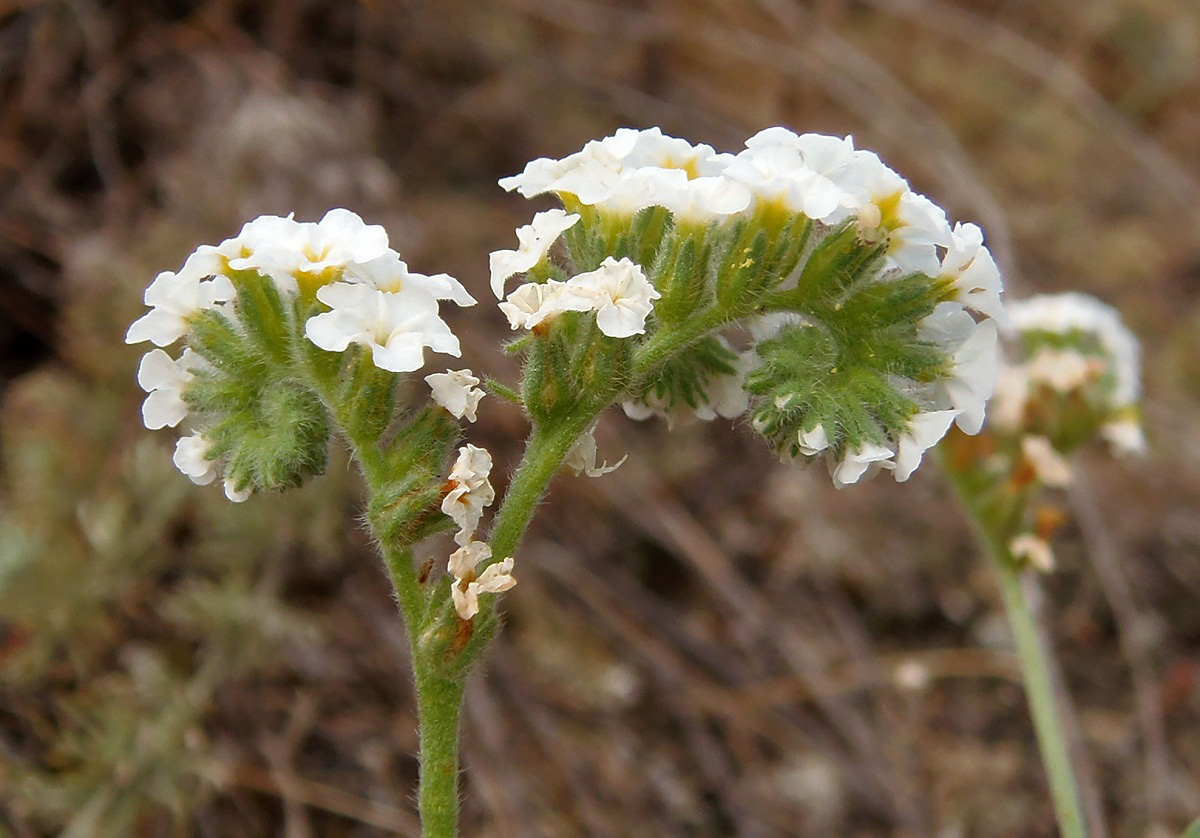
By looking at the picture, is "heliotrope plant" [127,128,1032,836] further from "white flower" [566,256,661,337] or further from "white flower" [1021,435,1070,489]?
"white flower" [1021,435,1070,489]

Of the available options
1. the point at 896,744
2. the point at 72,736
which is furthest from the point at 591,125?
the point at 72,736

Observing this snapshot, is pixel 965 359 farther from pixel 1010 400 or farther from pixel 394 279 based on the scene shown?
pixel 1010 400

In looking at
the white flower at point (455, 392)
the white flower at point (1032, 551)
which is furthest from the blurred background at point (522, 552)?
the white flower at point (455, 392)

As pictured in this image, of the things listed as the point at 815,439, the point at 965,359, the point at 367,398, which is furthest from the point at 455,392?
the point at 965,359

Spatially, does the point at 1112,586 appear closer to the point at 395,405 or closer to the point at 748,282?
the point at 748,282

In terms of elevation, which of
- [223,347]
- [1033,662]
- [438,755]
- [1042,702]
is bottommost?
[438,755]
